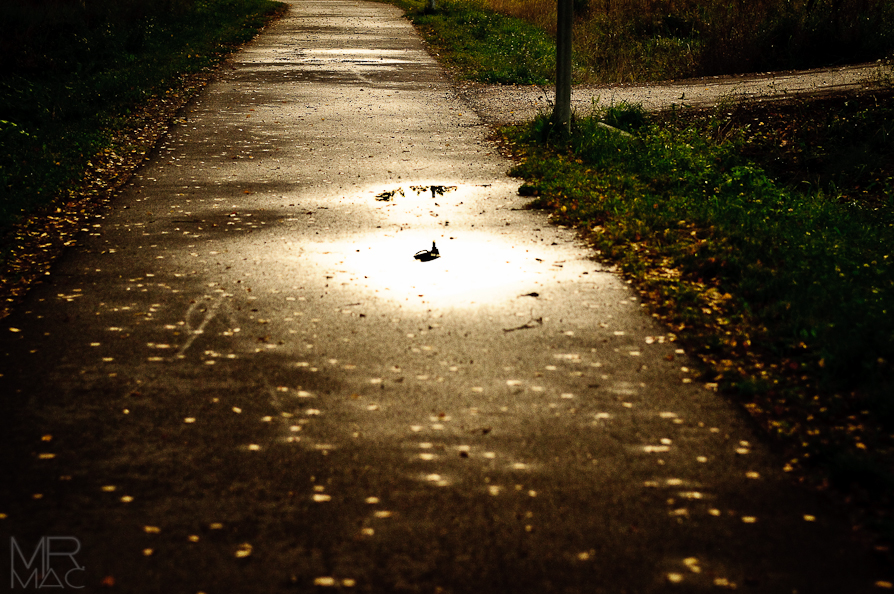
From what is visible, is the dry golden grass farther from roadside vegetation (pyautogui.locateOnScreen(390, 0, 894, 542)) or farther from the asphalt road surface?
the asphalt road surface

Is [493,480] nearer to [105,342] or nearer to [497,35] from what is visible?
[105,342]

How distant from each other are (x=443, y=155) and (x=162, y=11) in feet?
54.2

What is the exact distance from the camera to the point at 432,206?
29.6 ft

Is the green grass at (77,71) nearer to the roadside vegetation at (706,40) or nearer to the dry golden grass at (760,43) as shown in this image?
the roadside vegetation at (706,40)

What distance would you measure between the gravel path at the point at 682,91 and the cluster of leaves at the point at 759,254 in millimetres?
1146

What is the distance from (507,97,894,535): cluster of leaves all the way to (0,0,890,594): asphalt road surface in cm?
33

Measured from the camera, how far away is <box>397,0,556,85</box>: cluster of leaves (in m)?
17.8

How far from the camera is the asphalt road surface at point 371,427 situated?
3514 millimetres

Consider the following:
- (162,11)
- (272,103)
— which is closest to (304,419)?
(272,103)
